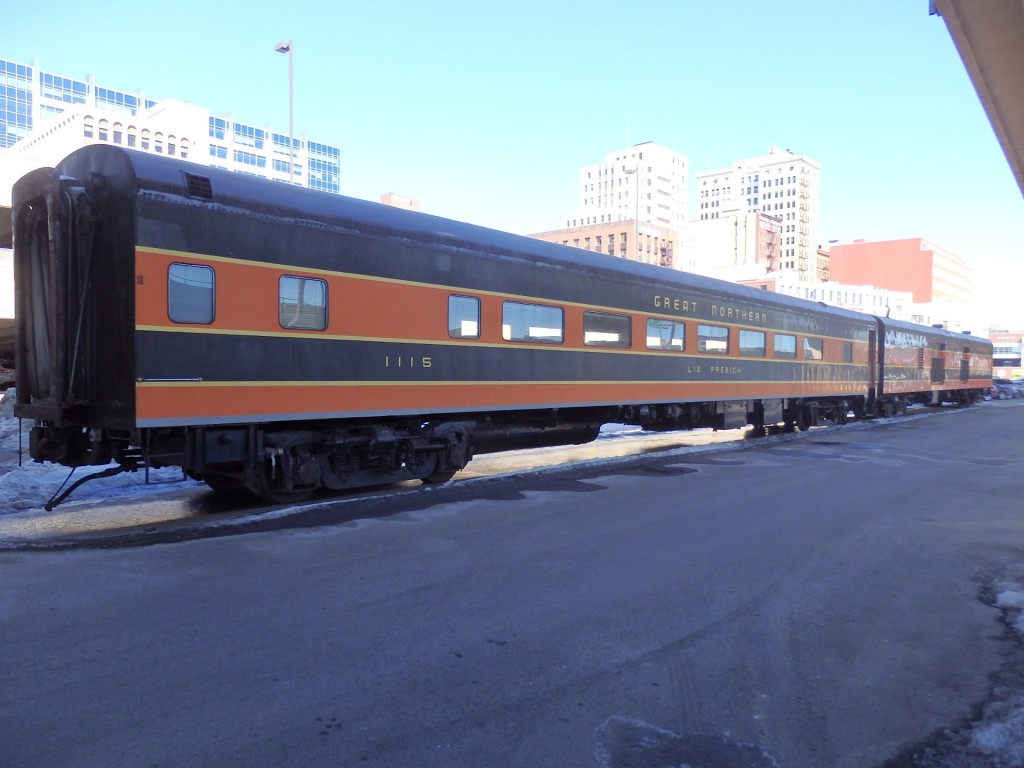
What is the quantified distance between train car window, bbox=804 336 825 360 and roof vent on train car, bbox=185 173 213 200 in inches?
657

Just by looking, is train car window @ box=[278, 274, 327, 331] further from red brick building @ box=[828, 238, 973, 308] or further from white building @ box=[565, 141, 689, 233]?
white building @ box=[565, 141, 689, 233]

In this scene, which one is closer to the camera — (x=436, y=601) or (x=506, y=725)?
(x=506, y=725)

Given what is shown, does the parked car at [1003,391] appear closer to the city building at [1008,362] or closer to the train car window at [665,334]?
the city building at [1008,362]

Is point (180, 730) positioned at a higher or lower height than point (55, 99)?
lower

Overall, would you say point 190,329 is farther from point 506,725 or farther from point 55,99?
point 55,99

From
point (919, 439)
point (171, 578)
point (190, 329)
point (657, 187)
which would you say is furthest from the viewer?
point (657, 187)

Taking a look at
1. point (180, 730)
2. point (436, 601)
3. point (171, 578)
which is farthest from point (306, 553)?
point (180, 730)

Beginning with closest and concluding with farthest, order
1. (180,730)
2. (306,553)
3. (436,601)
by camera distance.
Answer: (180,730) < (436,601) < (306,553)

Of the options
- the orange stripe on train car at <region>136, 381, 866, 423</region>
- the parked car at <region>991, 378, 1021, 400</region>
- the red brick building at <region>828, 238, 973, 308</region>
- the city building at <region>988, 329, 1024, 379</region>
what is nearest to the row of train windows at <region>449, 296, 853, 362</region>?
the orange stripe on train car at <region>136, 381, 866, 423</region>

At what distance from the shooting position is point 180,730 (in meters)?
3.67

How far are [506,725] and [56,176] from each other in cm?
737

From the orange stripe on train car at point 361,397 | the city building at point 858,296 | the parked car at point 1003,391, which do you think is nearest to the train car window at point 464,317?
the orange stripe on train car at point 361,397

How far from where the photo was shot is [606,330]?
1334cm

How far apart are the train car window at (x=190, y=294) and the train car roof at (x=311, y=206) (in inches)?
30.4
